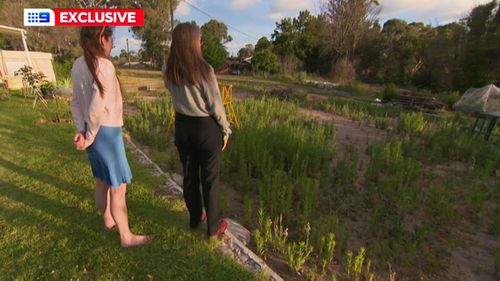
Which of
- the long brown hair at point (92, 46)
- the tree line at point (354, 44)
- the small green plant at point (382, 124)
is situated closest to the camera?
the long brown hair at point (92, 46)

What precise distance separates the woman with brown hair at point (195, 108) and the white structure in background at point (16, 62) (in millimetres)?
11138

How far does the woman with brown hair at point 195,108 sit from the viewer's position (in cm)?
194

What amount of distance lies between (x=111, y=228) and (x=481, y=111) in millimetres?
9028

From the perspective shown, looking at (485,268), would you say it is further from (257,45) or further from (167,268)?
(257,45)

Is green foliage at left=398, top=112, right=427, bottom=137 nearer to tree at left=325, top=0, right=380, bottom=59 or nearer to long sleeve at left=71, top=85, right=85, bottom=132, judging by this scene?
long sleeve at left=71, top=85, right=85, bottom=132

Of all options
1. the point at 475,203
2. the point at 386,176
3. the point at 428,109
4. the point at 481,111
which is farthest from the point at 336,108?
the point at 475,203

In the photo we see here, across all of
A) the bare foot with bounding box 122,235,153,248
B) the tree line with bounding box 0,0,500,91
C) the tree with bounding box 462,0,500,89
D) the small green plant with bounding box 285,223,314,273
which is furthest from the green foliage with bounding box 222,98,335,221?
the tree with bounding box 462,0,500,89

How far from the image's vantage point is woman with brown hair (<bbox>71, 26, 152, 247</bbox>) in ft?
6.10

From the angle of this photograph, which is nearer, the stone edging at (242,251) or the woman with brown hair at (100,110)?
the woman with brown hair at (100,110)

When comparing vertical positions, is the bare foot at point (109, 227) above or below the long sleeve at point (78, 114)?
below

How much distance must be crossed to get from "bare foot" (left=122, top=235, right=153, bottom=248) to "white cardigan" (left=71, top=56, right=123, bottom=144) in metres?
0.89

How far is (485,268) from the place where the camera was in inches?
110

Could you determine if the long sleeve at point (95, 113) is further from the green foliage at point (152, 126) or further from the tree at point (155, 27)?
the tree at point (155, 27)

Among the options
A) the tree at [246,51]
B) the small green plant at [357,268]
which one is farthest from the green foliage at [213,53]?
the tree at [246,51]
